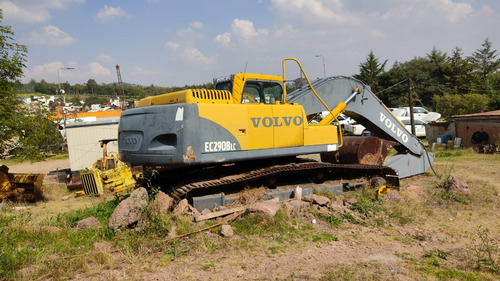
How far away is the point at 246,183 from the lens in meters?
7.02

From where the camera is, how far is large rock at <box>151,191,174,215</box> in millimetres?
6183

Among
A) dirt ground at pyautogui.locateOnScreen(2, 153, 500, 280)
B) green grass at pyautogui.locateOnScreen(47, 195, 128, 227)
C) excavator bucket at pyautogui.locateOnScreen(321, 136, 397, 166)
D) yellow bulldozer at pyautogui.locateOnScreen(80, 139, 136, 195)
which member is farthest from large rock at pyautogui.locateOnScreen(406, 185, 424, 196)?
yellow bulldozer at pyautogui.locateOnScreen(80, 139, 136, 195)

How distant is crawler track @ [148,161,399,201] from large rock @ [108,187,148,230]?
2.05 feet

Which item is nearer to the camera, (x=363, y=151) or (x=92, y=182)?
(x=363, y=151)

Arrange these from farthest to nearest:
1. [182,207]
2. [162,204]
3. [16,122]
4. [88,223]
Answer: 1. [16,122]
2. [162,204]
3. [88,223]
4. [182,207]

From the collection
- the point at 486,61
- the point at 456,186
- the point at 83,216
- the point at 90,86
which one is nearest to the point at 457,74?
the point at 486,61

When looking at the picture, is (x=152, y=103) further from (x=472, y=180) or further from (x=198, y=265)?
(x=472, y=180)

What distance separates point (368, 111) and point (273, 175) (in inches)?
138

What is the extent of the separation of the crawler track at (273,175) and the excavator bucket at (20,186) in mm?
7703

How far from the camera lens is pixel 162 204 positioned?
6.49 m

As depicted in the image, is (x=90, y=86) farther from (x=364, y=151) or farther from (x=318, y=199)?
(x=318, y=199)

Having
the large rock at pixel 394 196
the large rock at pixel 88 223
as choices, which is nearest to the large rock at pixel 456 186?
the large rock at pixel 394 196

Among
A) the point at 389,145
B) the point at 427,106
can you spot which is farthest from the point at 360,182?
the point at 427,106

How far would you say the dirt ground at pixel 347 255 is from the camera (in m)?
4.42
